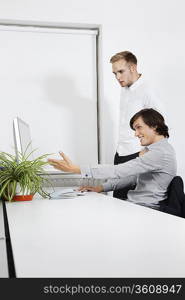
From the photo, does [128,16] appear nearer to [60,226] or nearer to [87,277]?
[60,226]

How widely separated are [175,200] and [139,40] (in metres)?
2.06

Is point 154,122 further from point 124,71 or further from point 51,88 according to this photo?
point 51,88

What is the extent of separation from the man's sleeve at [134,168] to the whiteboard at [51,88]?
137 cm

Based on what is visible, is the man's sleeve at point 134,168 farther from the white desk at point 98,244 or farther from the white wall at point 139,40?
the white wall at point 139,40

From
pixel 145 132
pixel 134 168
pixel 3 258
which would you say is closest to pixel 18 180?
pixel 134 168

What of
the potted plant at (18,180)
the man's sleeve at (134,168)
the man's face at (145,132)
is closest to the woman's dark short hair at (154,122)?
the man's face at (145,132)

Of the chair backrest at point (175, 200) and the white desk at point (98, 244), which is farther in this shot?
the chair backrest at point (175, 200)

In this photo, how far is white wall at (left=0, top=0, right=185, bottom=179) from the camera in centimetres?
365

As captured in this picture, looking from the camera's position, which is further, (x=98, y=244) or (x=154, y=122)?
(x=154, y=122)

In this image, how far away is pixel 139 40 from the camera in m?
3.76

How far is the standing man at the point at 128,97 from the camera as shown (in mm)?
3266

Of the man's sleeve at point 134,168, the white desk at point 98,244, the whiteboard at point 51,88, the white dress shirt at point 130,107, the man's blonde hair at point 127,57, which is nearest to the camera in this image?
the white desk at point 98,244

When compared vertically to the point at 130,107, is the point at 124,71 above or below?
above

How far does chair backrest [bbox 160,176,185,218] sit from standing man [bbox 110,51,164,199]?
1.12 meters
